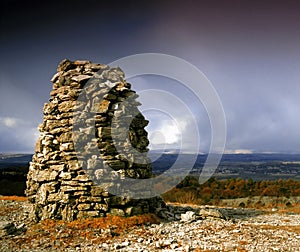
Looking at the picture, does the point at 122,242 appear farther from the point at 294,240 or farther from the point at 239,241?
the point at 294,240

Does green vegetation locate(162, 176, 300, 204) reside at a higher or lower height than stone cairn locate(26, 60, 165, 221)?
lower

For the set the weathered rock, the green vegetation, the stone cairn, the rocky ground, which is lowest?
the green vegetation

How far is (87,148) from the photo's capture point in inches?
617

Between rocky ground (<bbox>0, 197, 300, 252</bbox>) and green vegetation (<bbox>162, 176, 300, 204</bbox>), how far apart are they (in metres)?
18.6

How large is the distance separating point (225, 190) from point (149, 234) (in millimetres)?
30767

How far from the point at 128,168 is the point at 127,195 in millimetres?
1364

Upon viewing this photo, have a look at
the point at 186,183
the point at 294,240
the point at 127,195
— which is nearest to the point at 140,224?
the point at 127,195

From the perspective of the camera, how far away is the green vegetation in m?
37.2

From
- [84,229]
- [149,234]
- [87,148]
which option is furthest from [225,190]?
[84,229]

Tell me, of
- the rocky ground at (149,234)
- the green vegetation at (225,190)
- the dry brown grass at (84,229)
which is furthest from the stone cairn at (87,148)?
the green vegetation at (225,190)

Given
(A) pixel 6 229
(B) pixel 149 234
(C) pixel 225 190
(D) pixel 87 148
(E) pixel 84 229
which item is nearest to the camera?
(A) pixel 6 229

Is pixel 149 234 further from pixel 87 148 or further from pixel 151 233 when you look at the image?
pixel 87 148

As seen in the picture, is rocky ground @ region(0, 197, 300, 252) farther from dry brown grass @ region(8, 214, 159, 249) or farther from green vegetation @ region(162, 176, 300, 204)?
green vegetation @ region(162, 176, 300, 204)

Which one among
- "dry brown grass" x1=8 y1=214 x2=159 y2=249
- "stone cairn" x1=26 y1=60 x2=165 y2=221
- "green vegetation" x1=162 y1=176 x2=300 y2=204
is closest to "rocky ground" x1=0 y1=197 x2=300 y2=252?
"dry brown grass" x1=8 y1=214 x2=159 y2=249
